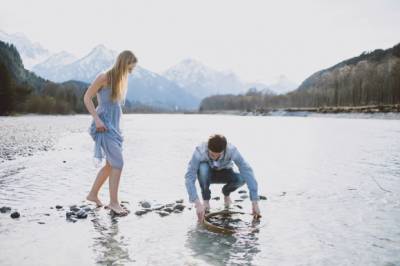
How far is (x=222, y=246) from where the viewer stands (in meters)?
5.23

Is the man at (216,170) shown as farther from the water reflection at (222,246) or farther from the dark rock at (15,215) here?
the dark rock at (15,215)

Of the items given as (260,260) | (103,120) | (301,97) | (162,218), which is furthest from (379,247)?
(301,97)

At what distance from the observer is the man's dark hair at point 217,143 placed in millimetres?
5789

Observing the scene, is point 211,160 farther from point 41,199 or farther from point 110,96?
point 41,199

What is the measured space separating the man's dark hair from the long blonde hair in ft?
5.94

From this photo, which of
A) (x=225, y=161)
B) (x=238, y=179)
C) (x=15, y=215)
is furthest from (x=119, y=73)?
(x=15, y=215)

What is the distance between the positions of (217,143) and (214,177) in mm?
1229

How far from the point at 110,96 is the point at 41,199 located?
2.80 metres

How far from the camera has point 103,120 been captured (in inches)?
260

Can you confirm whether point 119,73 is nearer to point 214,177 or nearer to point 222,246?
point 214,177

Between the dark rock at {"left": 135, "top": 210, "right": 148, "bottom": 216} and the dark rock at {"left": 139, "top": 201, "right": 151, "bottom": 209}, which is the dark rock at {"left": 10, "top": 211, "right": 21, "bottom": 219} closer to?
the dark rock at {"left": 135, "top": 210, "right": 148, "bottom": 216}

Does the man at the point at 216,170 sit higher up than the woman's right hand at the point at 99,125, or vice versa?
the woman's right hand at the point at 99,125

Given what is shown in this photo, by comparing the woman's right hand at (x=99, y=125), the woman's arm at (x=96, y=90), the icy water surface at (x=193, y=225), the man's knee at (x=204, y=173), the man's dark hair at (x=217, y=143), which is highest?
the woman's arm at (x=96, y=90)

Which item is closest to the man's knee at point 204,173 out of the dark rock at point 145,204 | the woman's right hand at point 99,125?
the dark rock at point 145,204
